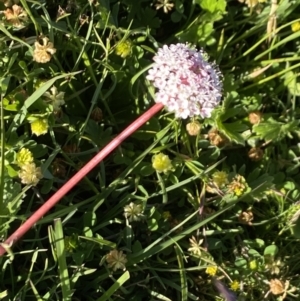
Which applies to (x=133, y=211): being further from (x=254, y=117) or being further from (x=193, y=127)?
(x=254, y=117)

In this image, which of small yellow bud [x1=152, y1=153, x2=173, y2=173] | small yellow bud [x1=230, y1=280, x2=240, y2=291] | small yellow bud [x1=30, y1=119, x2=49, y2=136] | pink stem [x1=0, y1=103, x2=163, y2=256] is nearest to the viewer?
pink stem [x1=0, y1=103, x2=163, y2=256]

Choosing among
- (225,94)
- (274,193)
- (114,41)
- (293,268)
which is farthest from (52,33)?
(293,268)

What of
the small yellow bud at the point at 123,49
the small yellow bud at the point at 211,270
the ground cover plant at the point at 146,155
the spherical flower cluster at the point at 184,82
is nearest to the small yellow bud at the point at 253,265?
the ground cover plant at the point at 146,155

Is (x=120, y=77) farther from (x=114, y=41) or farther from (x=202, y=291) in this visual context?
(x=202, y=291)

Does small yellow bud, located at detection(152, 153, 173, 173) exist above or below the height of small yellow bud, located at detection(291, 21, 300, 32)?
below

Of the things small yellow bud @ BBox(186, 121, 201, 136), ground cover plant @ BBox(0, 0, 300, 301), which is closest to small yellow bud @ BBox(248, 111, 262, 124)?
ground cover plant @ BBox(0, 0, 300, 301)

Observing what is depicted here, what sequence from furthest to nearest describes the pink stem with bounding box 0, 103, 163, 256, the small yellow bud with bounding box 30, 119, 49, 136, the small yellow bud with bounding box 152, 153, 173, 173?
the small yellow bud with bounding box 152, 153, 173, 173 → the small yellow bud with bounding box 30, 119, 49, 136 → the pink stem with bounding box 0, 103, 163, 256

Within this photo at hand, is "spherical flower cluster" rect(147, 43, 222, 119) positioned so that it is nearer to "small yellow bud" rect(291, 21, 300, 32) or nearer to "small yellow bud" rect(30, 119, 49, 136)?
"small yellow bud" rect(30, 119, 49, 136)
